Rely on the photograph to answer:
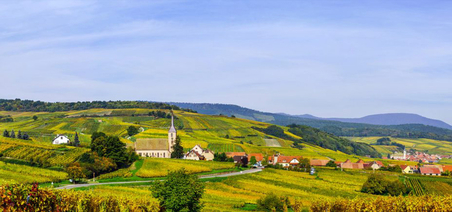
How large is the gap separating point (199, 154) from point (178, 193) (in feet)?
264

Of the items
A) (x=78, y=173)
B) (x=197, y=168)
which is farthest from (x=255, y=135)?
(x=78, y=173)

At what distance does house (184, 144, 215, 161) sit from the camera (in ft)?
385

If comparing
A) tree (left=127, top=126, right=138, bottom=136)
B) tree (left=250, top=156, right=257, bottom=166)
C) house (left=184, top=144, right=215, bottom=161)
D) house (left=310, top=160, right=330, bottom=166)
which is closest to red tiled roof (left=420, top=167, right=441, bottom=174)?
house (left=310, top=160, right=330, bottom=166)

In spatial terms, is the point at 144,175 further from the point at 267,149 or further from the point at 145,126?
the point at 145,126

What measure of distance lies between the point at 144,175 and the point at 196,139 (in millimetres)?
63251

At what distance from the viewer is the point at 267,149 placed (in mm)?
145500

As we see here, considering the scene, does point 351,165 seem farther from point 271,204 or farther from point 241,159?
point 271,204

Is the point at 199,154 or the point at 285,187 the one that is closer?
the point at 285,187

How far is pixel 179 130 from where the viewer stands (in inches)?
6452

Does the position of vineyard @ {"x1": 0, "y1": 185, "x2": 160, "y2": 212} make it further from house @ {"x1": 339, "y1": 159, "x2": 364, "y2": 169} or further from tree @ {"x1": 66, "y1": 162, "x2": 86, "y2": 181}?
house @ {"x1": 339, "y1": 159, "x2": 364, "y2": 169}

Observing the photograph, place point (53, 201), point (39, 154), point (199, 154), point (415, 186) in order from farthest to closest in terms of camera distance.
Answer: point (199, 154)
point (39, 154)
point (415, 186)
point (53, 201)

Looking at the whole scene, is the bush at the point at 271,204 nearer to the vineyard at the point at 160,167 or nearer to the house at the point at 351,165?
the vineyard at the point at 160,167

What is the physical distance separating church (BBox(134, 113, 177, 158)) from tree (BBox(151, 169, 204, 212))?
75621 mm

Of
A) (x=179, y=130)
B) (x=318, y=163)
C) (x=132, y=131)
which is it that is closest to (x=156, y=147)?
(x=132, y=131)
